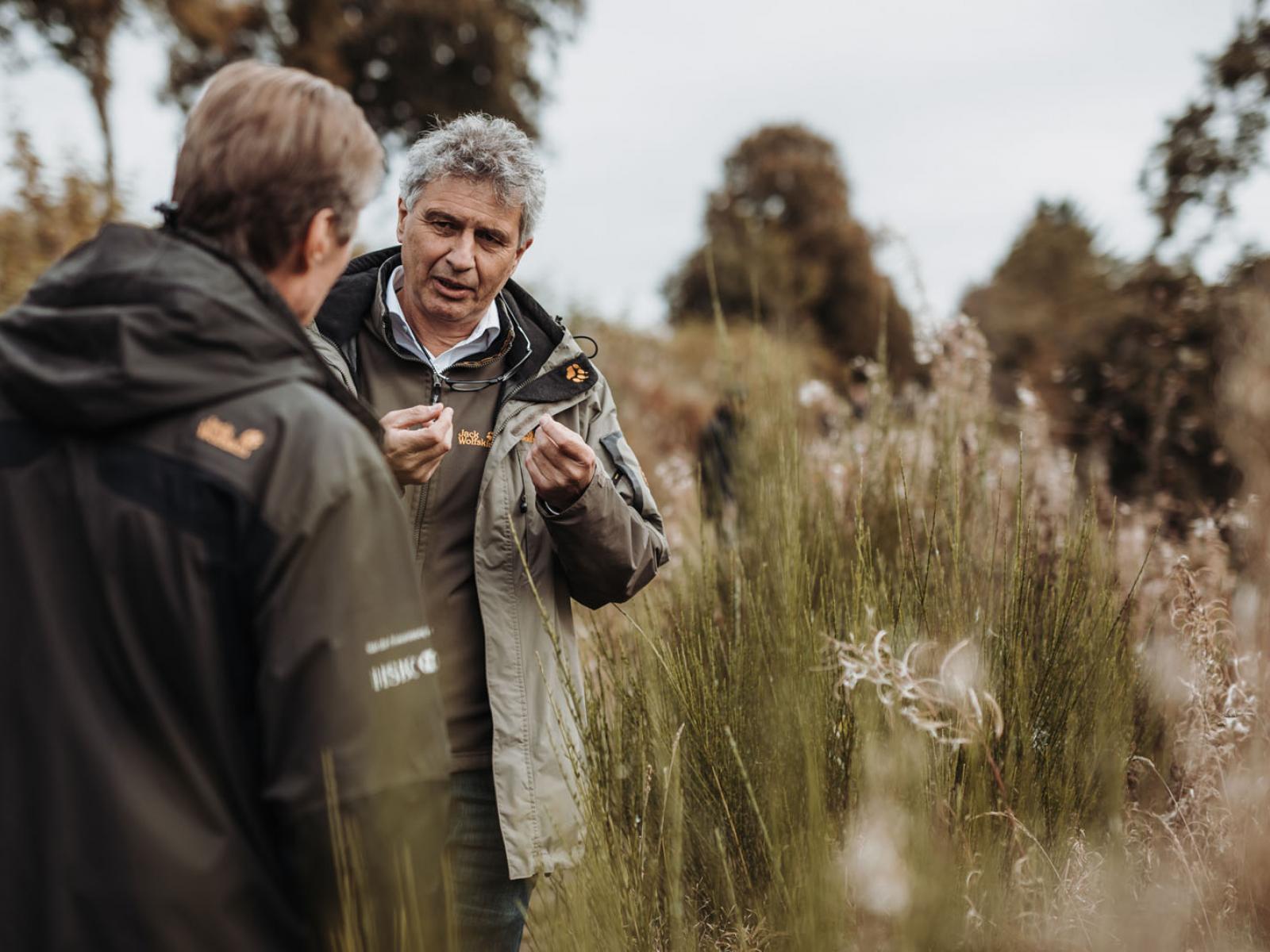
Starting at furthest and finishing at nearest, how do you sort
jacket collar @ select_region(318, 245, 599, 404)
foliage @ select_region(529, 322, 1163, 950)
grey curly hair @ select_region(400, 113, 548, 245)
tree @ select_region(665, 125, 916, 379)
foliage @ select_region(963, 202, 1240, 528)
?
tree @ select_region(665, 125, 916, 379)
foliage @ select_region(963, 202, 1240, 528)
grey curly hair @ select_region(400, 113, 548, 245)
jacket collar @ select_region(318, 245, 599, 404)
foliage @ select_region(529, 322, 1163, 950)

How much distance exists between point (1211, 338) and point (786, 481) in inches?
214

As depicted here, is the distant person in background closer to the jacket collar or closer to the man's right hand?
the jacket collar

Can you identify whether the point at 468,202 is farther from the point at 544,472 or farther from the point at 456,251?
the point at 544,472

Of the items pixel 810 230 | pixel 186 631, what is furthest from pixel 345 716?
pixel 810 230

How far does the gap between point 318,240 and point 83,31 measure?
14.2 metres

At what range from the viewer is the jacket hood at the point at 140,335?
121cm

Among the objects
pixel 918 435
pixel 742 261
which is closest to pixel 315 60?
pixel 742 261

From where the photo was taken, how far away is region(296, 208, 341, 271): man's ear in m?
1.41

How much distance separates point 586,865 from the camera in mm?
1761

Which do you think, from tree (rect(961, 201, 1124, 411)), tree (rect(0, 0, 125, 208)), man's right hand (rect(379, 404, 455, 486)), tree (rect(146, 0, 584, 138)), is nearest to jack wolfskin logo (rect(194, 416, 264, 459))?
man's right hand (rect(379, 404, 455, 486))

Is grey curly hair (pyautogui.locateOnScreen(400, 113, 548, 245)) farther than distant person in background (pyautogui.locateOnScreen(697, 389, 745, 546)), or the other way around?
distant person in background (pyautogui.locateOnScreen(697, 389, 745, 546))

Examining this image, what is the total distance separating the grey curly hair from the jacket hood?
1.25 metres

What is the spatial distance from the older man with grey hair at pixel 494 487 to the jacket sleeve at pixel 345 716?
0.77 metres

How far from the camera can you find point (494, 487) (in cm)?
233
